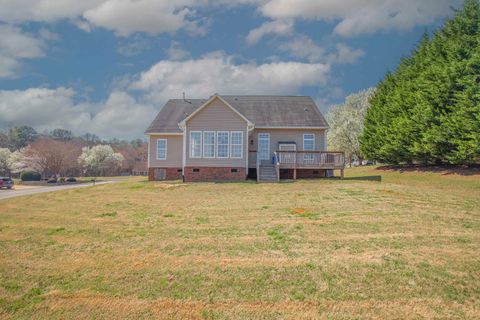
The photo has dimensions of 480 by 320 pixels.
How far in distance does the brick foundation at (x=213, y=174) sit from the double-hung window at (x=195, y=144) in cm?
96

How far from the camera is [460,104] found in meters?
21.6

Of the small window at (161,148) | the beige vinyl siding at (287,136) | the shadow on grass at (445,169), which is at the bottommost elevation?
the shadow on grass at (445,169)

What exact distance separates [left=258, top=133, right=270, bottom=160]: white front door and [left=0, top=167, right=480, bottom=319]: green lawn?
38.9 ft

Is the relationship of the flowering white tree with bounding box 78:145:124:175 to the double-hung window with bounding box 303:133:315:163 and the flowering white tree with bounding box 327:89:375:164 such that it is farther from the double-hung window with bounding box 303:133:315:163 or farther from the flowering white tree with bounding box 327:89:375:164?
the double-hung window with bounding box 303:133:315:163

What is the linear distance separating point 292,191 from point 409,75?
786 inches

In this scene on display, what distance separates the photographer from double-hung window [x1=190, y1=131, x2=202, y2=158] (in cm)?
2159

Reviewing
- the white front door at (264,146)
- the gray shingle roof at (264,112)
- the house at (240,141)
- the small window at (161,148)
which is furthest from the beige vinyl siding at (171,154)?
the white front door at (264,146)

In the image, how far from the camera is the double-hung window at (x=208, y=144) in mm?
21594

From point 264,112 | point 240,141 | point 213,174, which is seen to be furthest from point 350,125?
point 213,174

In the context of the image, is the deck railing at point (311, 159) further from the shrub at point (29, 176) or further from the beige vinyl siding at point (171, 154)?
the shrub at point (29, 176)

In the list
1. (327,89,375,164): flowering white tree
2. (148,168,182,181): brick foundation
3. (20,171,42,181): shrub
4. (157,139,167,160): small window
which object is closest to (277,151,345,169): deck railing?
(148,168,182,181): brick foundation

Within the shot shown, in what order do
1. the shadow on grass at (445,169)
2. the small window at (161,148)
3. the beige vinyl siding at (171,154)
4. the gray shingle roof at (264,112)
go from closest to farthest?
the shadow on grass at (445,169) → the gray shingle roof at (264,112) → the beige vinyl siding at (171,154) → the small window at (161,148)

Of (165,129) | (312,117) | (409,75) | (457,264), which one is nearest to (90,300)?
(457,264)

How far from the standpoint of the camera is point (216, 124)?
2156 centimetres
